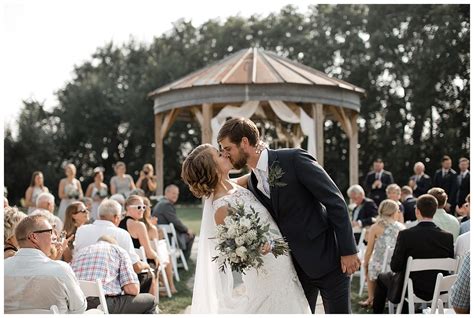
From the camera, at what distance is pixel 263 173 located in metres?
4.54

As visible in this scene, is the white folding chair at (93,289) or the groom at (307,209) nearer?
the groom at (307,209)

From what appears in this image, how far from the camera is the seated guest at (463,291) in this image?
407cm

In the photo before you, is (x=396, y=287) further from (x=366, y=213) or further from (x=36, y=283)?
(x=366, y=213)

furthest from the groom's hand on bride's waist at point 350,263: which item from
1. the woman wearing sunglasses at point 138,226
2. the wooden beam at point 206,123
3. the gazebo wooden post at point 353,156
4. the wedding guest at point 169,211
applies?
the gazebo wooden post at point 353,156

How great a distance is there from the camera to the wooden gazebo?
1454 centimetres

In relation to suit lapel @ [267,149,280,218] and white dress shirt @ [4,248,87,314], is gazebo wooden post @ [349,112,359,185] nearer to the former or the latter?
suit lapel @ [267,149,280,218]

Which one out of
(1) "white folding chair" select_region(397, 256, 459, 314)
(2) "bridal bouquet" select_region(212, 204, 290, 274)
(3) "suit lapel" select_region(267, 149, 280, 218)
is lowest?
(1) "white folding chair" select_region(397, 256, 459, 314)

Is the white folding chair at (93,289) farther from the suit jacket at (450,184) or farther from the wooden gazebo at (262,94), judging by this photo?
the suit jacket at (450,184)

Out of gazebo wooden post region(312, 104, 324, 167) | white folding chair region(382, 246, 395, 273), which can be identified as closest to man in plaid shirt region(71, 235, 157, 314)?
white folding chair region(382, 246, 395, 273)

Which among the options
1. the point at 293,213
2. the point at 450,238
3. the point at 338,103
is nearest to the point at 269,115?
the point at 338,103

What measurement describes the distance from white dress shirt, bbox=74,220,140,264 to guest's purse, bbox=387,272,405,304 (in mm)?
2688

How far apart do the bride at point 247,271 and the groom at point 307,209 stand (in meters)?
0.11

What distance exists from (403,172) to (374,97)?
14.9 ft

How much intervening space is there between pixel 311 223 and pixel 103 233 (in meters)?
3.13
